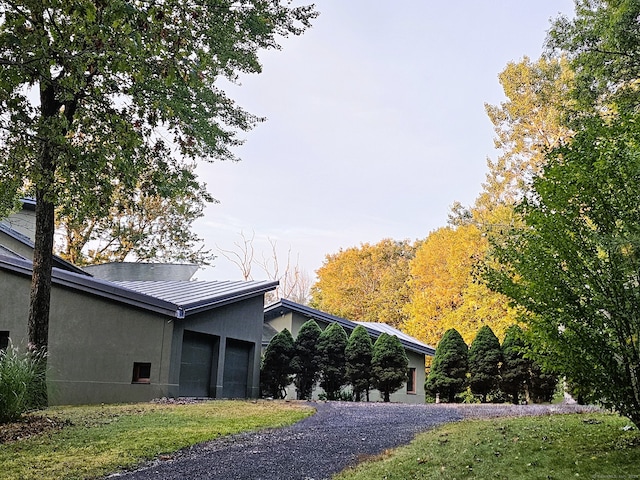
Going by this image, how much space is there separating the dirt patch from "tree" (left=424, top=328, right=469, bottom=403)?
11.9 m

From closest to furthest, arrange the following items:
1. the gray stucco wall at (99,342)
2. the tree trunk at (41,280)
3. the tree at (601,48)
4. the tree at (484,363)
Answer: the tree trunk at (41,280) < the tree at (601,48) < the gray stucco wall at (99,342) < the tree at (484,363)

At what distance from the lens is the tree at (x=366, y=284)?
34.8 m

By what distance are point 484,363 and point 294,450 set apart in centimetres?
1123

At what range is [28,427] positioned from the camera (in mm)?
7852

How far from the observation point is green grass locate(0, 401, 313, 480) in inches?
227

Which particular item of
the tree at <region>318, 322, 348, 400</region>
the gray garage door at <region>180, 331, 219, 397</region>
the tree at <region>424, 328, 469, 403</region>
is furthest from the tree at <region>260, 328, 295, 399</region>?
→ the tree at <region>424, 328, 469, 403</region>

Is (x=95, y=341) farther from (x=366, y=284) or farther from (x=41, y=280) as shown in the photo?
(x=366, y=284)

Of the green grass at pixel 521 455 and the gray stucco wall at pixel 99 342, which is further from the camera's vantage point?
the gray stucco wall at pixel 99 342

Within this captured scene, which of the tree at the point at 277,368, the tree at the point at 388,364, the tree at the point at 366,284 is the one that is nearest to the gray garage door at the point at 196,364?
the tree at the point at 277,368

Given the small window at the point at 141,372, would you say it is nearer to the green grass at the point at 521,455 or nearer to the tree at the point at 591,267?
the green grass at the point at 521,455

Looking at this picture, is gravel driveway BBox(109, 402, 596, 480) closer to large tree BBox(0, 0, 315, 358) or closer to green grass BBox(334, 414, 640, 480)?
green grass BBox(334, 414, 640, 480)

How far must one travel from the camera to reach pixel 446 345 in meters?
17.5

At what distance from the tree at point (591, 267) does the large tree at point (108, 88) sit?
3930 millimetres

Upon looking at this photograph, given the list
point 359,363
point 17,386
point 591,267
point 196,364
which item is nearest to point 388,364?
point 359,363
